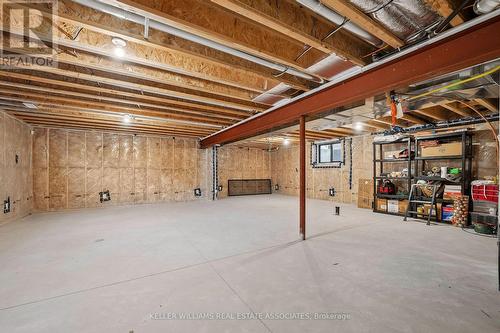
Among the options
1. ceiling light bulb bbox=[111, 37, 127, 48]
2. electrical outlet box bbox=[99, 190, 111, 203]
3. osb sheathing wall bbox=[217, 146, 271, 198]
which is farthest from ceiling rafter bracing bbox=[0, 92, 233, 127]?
osb sheathing wall bbox=[217, 146, 271, 198]

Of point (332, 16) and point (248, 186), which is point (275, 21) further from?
point (248, 186)

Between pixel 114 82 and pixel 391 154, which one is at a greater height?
pixel 114 82

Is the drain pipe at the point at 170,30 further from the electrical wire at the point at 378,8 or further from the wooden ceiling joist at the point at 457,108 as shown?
the wooden ceiling joist at the point at 457,108

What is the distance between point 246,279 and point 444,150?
5237 millimetres

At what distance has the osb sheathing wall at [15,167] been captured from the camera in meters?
4.38

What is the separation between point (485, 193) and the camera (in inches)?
156

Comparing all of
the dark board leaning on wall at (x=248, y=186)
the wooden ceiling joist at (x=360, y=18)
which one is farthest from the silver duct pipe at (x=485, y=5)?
the dark board leaning on wall at (x=248, y=186)

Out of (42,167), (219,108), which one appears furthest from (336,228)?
(42,167)

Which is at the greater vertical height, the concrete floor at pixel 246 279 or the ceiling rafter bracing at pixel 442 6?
the ceiling rafter bracing at pixel 442 6

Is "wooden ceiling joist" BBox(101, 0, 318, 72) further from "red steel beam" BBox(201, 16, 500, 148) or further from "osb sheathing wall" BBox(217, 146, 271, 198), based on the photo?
"osb sheathing wall" BBox(217, 146, 271, 198)

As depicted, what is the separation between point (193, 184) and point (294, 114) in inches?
231

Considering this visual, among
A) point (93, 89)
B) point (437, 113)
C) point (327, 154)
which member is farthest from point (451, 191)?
point (93, 89)

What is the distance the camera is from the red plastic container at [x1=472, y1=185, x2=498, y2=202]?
3.88m

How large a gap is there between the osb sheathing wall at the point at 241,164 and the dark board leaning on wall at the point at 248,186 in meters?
0.20
